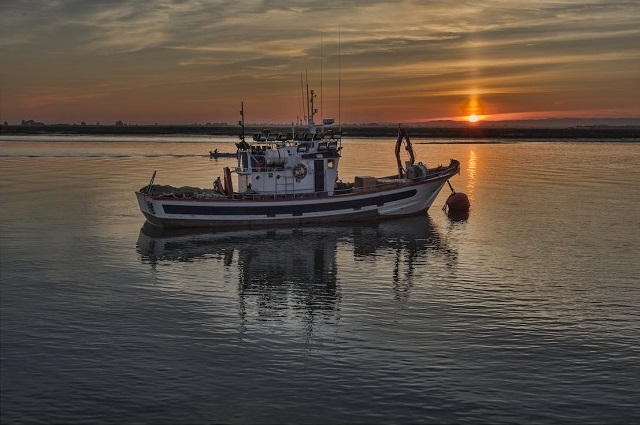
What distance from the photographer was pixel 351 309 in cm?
2373

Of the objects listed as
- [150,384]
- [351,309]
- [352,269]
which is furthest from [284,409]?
[352,269]

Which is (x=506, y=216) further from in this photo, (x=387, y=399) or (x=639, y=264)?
(x=387, y=399)

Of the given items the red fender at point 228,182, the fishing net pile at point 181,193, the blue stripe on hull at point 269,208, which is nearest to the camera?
A: the blue stripe on hull at point 269,208

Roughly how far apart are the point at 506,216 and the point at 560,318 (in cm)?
2490

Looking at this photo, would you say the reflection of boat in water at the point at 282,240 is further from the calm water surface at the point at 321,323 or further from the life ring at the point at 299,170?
the life ring at the point at 299,170

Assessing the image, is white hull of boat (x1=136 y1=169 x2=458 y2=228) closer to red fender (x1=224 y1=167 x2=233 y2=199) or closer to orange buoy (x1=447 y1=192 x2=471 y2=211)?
red fender (x1=224 y1=167 x2=233 y2=199)

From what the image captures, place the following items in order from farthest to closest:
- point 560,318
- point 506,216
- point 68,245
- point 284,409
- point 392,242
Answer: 1. point 506,216
2. point 392,242
3. point 68,245
4. point 560,318
5. point 284,409

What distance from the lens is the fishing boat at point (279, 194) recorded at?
40.6 meters

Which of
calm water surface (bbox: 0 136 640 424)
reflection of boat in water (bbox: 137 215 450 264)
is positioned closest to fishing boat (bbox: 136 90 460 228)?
reflection of boat in water (bbox: 137 215 450 264)

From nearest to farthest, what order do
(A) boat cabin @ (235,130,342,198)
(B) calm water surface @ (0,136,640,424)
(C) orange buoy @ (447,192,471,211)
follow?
(B) calm water surface @ (0,136,640,424), (A) boat cabin @ (235,130,342,198), (C) orange buoy @ (447,192,471,211)

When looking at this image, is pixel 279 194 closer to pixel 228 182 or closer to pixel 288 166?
pixel 288 166

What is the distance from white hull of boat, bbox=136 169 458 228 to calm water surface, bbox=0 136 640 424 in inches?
56.5

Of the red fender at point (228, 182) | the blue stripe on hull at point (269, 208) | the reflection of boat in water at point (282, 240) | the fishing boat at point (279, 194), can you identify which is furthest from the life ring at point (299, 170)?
the red fender at point (228, 182)

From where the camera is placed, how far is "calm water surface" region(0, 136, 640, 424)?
16172 mm
